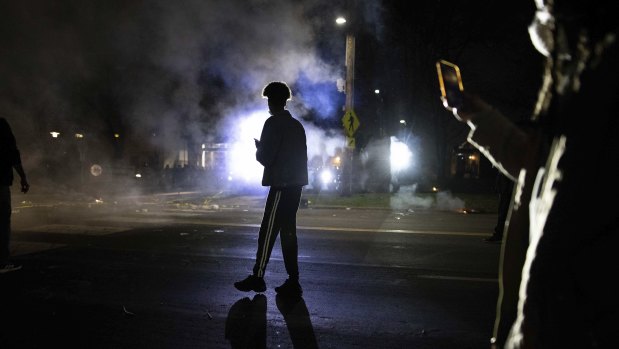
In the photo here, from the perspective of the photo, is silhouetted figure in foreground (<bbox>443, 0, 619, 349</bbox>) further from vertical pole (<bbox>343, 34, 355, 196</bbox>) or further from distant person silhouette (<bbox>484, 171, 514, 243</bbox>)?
vertical pole (<bbox>343, 34, 355, 196</bbox>)

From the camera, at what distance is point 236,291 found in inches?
174

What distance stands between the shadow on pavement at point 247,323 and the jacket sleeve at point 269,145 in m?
1.13

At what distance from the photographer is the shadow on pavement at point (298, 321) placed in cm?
321

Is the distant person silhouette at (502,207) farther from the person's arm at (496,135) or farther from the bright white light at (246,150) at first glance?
the bright white light at (246,150)

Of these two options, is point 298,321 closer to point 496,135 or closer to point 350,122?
point 496,135

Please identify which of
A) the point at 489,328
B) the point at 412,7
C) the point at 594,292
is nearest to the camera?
the point at 594,292

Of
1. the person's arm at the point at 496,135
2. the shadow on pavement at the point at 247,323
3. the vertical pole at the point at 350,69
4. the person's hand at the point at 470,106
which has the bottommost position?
the shadow on pavement at the point at 247,323

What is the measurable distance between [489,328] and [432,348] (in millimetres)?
614

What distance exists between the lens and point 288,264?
4305 millimetres

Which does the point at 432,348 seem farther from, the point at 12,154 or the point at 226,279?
the point at 12,154

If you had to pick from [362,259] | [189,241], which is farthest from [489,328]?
[189,241]

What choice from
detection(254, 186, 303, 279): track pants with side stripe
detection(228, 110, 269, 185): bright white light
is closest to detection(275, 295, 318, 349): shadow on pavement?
detection(254, 186, 303, 279): track pants with side stripe

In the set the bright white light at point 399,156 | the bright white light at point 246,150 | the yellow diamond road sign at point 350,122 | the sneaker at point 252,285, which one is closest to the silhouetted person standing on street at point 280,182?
the sneaker at point 252,285

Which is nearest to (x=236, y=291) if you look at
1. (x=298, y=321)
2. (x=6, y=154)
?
(x=298, y=321)
